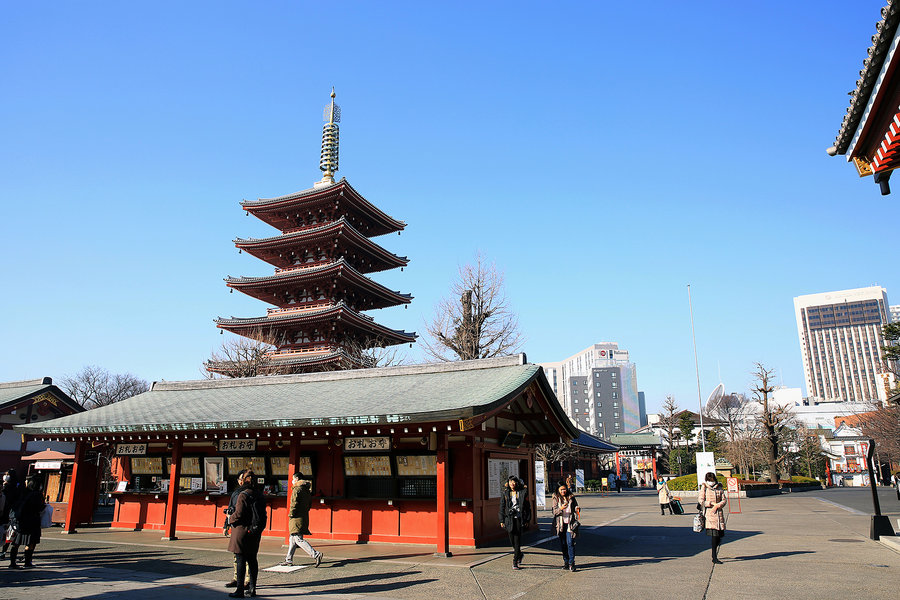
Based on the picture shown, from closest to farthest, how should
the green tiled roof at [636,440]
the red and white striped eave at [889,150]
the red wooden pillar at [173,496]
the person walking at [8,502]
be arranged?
the red and white striped eave at [889,150], the person walking at [8,502], the red wooden pillar at [173,496], the green tiled roof at [636,440]

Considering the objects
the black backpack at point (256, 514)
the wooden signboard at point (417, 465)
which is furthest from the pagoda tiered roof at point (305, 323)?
the black backpack at point (256, 514)

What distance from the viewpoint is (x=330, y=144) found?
47.4m

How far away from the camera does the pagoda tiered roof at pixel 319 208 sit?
130 ft

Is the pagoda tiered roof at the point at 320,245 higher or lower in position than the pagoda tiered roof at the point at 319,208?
lower

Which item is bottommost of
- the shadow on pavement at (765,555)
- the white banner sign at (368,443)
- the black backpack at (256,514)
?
the shadow on pavement at (765,555)

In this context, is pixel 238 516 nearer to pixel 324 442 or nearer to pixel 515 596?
pixel 515 596

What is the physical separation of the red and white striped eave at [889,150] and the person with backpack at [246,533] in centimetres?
1022

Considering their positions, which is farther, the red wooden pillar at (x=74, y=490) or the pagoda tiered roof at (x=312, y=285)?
the pagoda tiered roof at (x=312, y=285)

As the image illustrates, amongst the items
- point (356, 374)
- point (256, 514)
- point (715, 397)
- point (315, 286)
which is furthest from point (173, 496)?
point (715, 397)

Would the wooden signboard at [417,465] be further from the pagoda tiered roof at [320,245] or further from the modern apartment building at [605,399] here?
the modern apartment building at [605,399]

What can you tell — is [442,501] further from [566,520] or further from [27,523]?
[27,523]

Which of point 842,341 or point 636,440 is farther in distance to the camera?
point 842,341

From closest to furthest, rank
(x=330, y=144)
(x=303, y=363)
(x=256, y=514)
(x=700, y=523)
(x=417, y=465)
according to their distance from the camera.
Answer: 1. (x=256, y=514)
2. (x=700, y=523)
3. (x=417, y=465)
4. (x=303, y=363)
5. (x=330, y=144)

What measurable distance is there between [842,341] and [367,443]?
218238 mm
